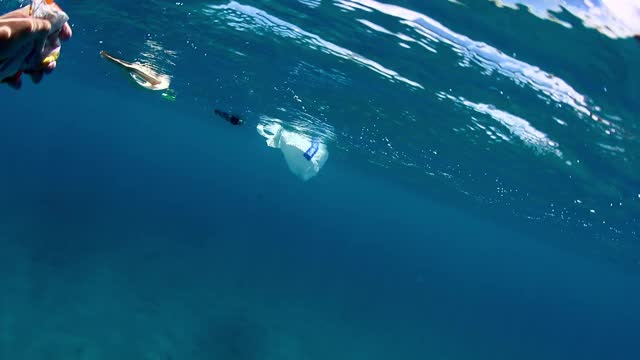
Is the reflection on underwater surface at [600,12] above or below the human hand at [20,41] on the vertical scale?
above

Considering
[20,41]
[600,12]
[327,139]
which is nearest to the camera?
[20,41]

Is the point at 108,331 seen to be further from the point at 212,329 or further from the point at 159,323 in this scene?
the point at 212,329

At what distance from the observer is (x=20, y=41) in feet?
6.61

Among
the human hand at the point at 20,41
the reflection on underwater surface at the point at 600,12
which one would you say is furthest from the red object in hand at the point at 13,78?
the reflection on underwater surface at the point at 600,12

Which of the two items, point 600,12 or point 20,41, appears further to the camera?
point 600,12

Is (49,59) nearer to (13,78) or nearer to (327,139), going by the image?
(13,78)

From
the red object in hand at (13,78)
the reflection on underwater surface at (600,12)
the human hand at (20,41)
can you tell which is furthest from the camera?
the reflection on underwater surface at (600,12)

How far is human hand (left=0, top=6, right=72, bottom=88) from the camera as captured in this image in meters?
1.90

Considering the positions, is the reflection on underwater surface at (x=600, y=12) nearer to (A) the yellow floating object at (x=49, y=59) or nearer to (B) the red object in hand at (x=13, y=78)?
(A) the yellow floating object at (x=49, y=59)

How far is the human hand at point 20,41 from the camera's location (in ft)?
6.23

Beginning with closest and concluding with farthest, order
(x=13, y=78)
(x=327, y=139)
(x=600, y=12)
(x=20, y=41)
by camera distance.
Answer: (x=20, y=41), (x=13, y=78), (x=600, y=12), (x=327, y=139)

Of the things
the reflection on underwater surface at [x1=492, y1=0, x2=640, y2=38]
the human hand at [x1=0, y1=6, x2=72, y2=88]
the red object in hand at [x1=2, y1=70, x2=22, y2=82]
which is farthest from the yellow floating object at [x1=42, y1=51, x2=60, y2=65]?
the reflection on underwater surface at [x1=492, y1=0, x2=640, y2=38]

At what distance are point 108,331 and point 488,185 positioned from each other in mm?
24489

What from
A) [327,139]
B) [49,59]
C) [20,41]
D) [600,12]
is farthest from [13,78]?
[327,139]
